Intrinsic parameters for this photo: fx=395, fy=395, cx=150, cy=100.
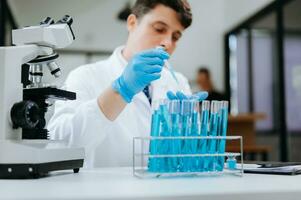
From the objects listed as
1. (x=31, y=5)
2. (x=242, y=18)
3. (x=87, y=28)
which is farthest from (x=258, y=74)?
(x=31, y=5)

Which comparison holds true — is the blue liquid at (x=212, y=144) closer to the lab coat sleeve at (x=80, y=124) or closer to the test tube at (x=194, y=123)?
the test tube at (x=194, y=123)

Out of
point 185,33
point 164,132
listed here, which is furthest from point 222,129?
point 185,33

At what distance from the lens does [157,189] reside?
0.55 m

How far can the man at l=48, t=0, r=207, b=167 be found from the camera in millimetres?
1032

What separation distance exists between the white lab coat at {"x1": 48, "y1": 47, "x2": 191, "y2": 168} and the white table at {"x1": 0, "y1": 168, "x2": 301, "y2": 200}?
0.36 m

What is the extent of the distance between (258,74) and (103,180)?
202 inches

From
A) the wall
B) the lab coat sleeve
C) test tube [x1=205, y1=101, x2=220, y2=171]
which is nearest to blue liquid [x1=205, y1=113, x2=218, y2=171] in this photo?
test tube [x1=205, y1=101, x2=220, y2=171]

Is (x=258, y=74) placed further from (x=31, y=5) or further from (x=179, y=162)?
(x=179, y=162)

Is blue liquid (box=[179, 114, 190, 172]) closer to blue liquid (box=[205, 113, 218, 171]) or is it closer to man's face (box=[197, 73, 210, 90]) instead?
blue liquid (box=[205, 113, 218, 171])

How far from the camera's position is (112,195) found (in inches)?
19.7

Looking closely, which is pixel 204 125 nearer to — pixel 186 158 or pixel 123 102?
pixel 186 158

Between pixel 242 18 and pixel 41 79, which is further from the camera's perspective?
pixel 242 18

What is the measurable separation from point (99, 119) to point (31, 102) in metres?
0.26

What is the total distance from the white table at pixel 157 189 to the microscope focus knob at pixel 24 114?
0.42ft
